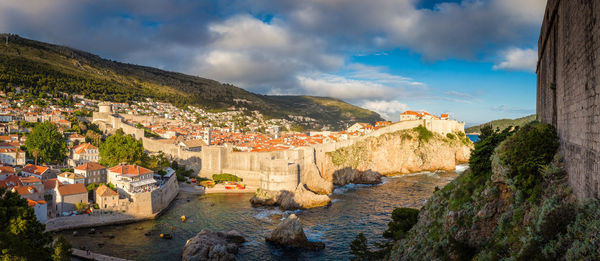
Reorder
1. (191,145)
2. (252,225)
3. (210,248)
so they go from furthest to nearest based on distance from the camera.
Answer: (191,145)
(252,225)
(210,248)

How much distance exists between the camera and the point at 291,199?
2889cm

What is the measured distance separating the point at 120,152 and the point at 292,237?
69.7 feet

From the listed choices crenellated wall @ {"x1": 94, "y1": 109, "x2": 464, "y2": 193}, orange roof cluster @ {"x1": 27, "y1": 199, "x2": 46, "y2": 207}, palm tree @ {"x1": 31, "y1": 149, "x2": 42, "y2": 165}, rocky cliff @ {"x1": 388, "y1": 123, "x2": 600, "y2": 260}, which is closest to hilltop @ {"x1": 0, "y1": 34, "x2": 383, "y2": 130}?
crenellated wall @ {"x1": 94, "y1": 109, "x2": 464, "y2": 193}

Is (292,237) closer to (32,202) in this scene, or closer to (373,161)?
(32,202)

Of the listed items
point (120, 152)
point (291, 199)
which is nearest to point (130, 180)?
point (120, 152)

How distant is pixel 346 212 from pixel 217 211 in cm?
1052

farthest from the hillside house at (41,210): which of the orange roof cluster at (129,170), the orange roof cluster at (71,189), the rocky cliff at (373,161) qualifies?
the rocky cliff at (373,161)

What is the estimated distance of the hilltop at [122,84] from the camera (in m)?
65.0

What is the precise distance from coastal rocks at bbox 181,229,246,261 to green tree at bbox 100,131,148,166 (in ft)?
56.6

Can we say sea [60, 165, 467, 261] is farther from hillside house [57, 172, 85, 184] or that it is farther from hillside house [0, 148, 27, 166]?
hillside house [0, 148, 27, 166]

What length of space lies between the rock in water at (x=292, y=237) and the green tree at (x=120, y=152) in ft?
62.9

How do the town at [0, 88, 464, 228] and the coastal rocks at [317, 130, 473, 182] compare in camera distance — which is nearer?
the town at [0, 88, 464, 228]

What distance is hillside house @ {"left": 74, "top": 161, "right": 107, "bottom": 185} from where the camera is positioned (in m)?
27.8

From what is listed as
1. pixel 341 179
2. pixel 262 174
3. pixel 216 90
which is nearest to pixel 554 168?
pixel 262 174
